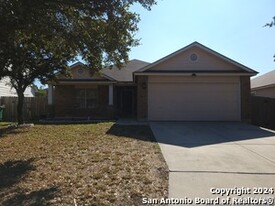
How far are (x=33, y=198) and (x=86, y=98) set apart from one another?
2153 centimetres

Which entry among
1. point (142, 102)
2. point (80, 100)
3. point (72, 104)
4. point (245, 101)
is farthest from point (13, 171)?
point (80, 100)

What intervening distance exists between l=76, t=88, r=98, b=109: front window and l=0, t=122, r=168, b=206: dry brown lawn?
13536 millimetres

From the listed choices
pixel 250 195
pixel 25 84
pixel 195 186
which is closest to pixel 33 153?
pixel 195 186

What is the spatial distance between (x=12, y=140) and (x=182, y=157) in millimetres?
7222

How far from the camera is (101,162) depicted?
9688 mm

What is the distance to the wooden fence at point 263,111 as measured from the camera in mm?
21797

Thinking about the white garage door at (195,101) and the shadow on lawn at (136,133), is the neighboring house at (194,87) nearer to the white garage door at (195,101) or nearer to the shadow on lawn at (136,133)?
the white garage door at (195,101)

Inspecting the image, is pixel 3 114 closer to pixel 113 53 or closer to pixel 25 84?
pixel 25 84

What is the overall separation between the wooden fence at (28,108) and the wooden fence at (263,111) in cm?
1582

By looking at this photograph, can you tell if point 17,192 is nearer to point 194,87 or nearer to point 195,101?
point 195,101

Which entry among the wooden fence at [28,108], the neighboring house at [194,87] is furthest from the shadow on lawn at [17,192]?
the wooden fence at [28,108]

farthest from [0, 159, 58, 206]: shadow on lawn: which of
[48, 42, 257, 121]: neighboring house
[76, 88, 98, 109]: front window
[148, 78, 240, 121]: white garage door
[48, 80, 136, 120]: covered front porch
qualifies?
[76, 88, 98, 109]: front window

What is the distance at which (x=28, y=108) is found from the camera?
95.9 feet

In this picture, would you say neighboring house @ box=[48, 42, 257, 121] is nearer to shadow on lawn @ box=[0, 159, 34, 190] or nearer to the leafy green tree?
the leafy green tree
